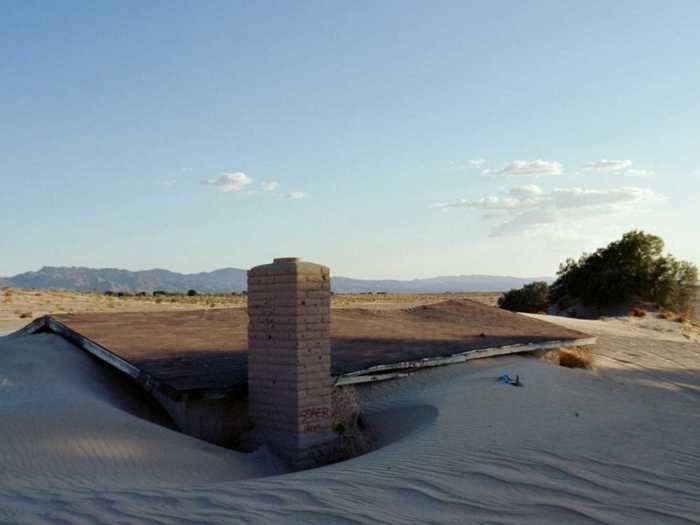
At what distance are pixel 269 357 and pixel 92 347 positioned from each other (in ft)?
13.7

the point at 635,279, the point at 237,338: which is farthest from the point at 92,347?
the point at 635,279

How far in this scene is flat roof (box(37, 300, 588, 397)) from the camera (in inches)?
374

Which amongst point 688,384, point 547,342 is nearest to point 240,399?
point 547,342

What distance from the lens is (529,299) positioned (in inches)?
1372

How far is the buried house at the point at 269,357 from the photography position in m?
8.21

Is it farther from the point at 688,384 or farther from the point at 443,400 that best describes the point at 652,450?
the point at 688,384

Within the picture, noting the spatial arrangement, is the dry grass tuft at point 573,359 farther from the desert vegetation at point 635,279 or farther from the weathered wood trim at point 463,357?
the desert vegetation at point 635,279

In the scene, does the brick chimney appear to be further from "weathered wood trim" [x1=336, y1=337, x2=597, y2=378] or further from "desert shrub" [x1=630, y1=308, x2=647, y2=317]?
"desert shrub" [x1=630, y1=308, x2=647, y2=317]

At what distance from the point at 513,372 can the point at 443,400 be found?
261cm

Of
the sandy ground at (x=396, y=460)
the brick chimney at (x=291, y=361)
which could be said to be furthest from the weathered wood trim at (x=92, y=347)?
the brick chimney at (x=291, y=361)

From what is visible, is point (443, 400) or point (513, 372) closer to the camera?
point (443, 400)

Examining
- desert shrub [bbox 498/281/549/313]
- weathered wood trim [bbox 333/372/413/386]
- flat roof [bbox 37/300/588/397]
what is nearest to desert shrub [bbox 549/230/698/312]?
desert shrub [bbox 498/281/549/313]

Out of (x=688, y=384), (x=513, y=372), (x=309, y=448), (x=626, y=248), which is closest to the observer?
(x=309, y=448)

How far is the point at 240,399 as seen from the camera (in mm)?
8992
